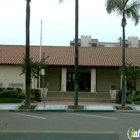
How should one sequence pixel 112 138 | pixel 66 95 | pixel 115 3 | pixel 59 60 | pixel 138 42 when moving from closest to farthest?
1. pixel 112 138
2. pixel 115 3
3. pixel 66 95
4. pixel 59 60
5. pixel 138 42

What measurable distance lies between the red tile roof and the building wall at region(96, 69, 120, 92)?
1.72m

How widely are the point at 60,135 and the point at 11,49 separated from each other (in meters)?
26.0

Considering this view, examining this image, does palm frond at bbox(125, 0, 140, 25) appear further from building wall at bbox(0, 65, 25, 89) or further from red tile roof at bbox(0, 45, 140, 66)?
building wall at bbox(0, 65, 25, 89)

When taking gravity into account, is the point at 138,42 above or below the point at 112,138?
above

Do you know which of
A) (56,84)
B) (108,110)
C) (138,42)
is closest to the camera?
(108,110)

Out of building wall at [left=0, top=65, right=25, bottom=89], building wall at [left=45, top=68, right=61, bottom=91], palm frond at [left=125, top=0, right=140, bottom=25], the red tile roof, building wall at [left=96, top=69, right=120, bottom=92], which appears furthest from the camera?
building wall at [left=45, top=68, right=61, bottom=91]

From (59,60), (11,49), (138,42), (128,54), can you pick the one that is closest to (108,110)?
(59,60)

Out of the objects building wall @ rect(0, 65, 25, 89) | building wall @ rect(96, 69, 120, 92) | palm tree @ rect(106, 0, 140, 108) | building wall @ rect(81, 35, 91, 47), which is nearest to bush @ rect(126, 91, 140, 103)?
palm tree @ rect(106, 0, 140, 108)

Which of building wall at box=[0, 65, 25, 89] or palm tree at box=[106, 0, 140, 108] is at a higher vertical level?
palm tree at box=[106, 0, 140, 108]

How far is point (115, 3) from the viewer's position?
18500 millimetres

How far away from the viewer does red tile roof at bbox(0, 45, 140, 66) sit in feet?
95.5

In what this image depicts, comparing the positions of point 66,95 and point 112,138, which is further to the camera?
point 66,95

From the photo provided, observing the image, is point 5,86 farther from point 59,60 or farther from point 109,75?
point 109,75

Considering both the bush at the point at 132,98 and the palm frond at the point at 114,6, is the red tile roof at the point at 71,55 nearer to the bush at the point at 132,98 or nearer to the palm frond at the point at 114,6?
the bush at the point at 132,98
